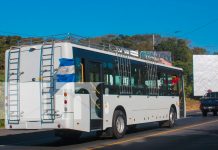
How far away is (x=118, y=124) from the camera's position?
57.8 feet

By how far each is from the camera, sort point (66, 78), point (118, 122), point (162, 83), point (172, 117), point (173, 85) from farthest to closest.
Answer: point (173, 85)
point (172, 117)
point (162, 83)
point (118, 122)
point (66, 78)

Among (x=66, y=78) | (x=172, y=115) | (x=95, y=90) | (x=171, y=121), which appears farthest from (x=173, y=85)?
(x=66, y=78)

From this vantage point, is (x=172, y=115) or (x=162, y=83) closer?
(x=162, y=83)

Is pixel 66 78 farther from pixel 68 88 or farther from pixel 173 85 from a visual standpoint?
pixel 173 85

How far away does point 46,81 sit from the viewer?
1530 cm

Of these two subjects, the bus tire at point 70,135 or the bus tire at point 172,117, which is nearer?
the bus tire at point 70,135

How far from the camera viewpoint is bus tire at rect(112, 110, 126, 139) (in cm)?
1725

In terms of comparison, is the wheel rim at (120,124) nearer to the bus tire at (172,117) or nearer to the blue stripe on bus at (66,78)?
the blue stripe on bus at (66,78)

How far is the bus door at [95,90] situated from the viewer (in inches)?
623

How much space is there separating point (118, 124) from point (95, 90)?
2097 millimetres

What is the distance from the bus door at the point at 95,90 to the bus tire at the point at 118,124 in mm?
1074

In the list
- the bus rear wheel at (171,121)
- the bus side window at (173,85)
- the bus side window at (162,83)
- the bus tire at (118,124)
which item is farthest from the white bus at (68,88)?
the bus side window at (173,85)

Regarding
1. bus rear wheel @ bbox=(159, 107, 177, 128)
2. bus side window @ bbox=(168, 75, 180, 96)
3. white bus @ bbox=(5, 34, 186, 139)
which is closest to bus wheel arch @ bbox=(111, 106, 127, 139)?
white bus @ bbox=(5, 34, 186, 139)

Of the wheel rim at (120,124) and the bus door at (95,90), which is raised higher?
the bus door at (95,90)
